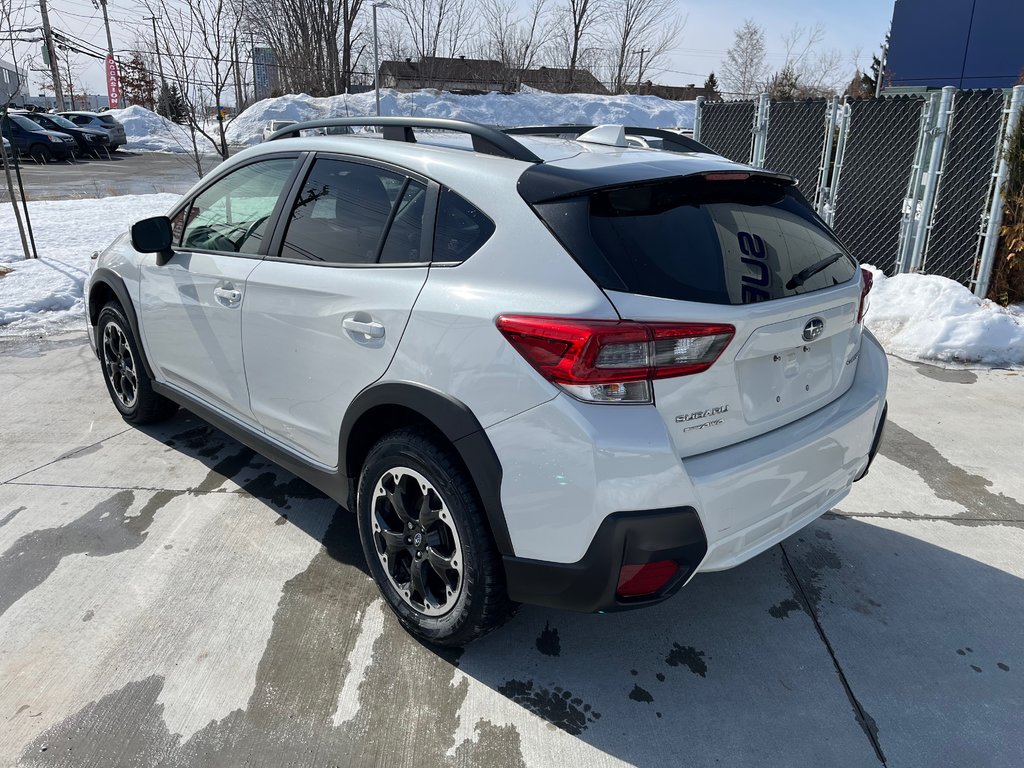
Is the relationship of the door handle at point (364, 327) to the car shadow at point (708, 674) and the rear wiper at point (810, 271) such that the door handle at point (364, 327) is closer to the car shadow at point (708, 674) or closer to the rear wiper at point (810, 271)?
the car shadow at point (708, 674)

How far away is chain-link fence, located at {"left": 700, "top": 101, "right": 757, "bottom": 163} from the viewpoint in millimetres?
9477

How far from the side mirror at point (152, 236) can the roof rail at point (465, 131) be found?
1067mm

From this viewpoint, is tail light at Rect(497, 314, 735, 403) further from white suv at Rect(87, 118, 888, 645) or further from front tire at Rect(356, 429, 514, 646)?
front tire at Rect(356, 429, 514, 646)

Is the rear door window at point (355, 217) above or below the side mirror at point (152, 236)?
above

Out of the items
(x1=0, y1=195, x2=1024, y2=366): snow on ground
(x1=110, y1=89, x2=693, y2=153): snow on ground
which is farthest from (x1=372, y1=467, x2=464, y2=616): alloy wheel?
(x1=110, y1=89, x2=693, y2=153): snow on ground

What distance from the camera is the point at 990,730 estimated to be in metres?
2.28

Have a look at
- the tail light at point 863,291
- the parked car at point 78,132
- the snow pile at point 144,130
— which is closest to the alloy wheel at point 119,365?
the tail light at point 863,291

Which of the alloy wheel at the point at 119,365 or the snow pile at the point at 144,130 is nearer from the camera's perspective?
the alloy wheel at the point at 119,365

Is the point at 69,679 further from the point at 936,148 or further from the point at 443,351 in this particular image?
the point at 936,148

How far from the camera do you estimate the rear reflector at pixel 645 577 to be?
2.03 metres

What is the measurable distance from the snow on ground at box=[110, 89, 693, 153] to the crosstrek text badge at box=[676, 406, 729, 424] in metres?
32.6

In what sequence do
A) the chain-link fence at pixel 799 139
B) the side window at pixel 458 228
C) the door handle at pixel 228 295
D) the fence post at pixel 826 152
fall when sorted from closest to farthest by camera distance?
the side window at pixel 458 228 < the door handle at pixel 228 295 < the fence post at pixel 826 152 < the chain-link fence at pixel 799 139

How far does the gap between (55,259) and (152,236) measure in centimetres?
656

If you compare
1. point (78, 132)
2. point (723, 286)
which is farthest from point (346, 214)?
point (78, 132)
